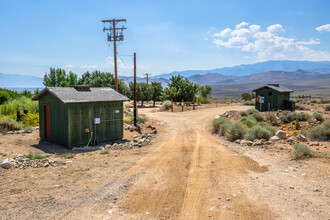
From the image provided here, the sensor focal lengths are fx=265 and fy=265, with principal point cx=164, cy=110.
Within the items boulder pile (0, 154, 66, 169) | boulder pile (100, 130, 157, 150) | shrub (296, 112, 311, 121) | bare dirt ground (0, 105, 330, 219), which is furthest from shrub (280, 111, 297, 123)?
boulder pile (0, 154, 66, 169)

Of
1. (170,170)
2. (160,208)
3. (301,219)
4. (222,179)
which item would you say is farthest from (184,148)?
(301,219)

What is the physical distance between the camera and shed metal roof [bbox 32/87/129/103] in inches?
522

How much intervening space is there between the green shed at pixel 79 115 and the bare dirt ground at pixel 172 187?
198cm

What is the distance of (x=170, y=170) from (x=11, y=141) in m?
9.53

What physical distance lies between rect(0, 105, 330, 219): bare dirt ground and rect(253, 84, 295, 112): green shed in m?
16.8

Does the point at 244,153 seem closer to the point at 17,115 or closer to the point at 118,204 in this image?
the point at 118,204

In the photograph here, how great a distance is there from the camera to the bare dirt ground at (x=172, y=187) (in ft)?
19.8

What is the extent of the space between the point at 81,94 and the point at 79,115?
1.33 m

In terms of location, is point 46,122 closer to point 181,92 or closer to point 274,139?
point 274,139

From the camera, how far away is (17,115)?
61.3 ft

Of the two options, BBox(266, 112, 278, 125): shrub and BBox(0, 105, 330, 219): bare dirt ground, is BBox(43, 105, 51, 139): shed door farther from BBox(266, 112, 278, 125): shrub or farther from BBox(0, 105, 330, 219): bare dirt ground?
BBox(266, 112, 278, 125): shrub

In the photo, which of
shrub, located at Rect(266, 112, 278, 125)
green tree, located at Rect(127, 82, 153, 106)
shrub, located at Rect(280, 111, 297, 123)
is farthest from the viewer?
green tree, located at Rect(127, 82, 153, 106)

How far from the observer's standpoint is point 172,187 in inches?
297

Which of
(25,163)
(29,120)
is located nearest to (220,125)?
(25,163)
